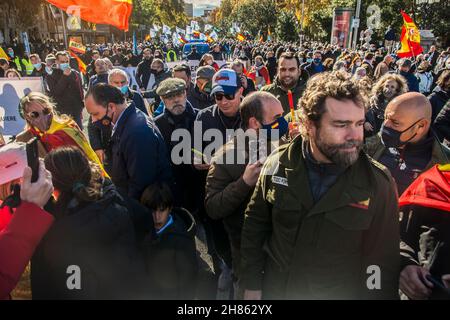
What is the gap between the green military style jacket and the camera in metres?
1.75

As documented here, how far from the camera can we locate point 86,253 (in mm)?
1724

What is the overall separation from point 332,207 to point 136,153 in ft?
5.70

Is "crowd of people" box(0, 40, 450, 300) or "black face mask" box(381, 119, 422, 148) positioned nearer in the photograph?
"crowd of people" box(0, 40, 450, 300)

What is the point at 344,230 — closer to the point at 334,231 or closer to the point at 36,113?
the point at 334,231

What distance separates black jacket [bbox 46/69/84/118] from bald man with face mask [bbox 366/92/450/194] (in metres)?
6.36

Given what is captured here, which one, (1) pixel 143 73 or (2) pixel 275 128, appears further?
(1) pixel 143 73

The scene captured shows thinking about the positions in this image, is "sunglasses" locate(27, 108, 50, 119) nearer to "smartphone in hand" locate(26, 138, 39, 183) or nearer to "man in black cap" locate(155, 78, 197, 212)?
"man in black cap" locate(155, 78, 197, 212)

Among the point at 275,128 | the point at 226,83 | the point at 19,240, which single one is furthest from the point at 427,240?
the point at 226,83

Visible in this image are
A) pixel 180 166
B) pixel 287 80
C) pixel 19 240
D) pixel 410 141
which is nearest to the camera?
pixel 19 240

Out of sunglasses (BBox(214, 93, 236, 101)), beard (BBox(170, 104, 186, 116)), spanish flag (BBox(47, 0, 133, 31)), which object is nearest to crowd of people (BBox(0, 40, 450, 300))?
sunglasses (BBox(214, 93, 236, 101))

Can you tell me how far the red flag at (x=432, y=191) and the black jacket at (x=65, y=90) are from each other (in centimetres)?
686

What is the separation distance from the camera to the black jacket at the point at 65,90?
715 centimetres
